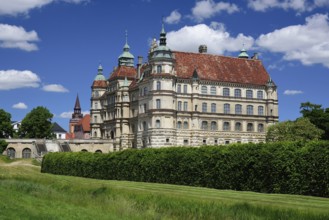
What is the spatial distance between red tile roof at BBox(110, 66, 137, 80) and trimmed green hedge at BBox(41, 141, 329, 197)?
5264 centimetres

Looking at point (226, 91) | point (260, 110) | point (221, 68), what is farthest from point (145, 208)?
point (260, 110)

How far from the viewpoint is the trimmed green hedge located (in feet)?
102

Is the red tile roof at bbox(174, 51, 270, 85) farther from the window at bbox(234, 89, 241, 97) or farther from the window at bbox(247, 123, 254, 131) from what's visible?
the window at bbox(247, 123, 254, 131)

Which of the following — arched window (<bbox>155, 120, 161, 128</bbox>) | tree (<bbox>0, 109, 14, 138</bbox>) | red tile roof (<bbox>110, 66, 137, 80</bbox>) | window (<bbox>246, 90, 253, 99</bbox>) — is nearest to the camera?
arched window (<bbox>155, 120, 161, 128</bbox>)

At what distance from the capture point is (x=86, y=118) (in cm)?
18000

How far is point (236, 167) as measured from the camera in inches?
1449

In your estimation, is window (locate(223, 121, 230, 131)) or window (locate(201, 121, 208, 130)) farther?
window (locate(223, 121, 230, 131))

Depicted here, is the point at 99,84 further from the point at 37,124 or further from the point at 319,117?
the point at 319,117

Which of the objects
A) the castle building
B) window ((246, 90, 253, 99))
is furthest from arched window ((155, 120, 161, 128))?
window ((246, 90, 253, 99))

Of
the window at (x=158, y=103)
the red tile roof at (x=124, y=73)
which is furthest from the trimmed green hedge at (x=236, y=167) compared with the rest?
the red tile roof at (x=124, y=73)

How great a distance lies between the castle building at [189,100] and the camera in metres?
89.2

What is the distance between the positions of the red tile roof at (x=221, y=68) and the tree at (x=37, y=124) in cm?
3372

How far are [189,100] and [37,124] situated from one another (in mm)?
36735

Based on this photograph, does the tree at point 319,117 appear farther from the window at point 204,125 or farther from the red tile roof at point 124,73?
the red tile roof at point 124,73
